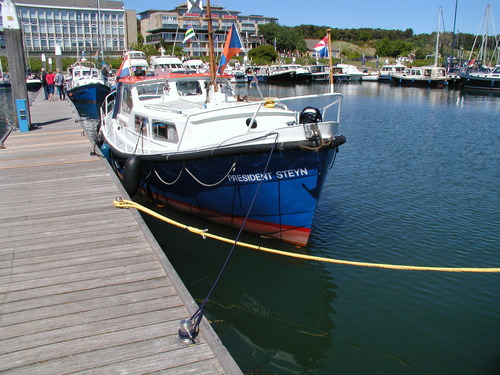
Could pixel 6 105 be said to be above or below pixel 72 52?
below

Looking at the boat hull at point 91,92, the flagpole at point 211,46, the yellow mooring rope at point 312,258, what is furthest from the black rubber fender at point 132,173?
the boat hull at point 91,92

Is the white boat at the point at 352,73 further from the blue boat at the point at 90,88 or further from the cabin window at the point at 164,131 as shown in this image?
the cabin window at the point at 164,131

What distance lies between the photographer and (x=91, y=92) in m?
38.5

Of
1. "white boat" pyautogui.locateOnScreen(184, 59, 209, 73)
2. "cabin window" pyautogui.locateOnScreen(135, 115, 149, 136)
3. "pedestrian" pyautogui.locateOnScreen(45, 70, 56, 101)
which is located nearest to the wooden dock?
"cabin window" pyautogui.locateOnScreen(135, 115, 149, 136)

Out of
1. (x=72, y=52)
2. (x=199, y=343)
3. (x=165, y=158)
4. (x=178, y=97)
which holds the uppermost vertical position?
(x=72, y=52)

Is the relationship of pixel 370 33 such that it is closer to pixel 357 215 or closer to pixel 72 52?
pixel 72 52

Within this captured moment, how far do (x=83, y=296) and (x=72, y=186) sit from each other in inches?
197

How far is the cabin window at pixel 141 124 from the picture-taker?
1127 centimetres

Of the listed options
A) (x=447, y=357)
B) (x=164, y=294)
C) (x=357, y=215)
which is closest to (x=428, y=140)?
(x=357, y=215)

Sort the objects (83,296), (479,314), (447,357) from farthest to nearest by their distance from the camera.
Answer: (479,314)
(447,357)
(83,296)

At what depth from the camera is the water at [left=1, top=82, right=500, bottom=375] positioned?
21.0ft

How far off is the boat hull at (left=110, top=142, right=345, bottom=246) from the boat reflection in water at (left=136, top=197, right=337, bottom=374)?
46 centimetres

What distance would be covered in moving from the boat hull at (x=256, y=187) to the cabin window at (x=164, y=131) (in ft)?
2.02

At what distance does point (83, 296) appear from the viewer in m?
5.26
